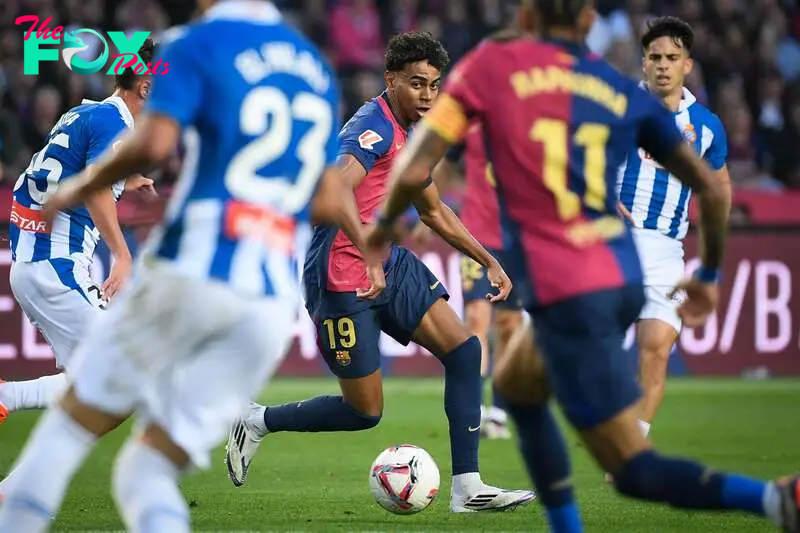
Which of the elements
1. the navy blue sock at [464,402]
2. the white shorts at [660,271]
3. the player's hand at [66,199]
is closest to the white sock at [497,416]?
the white shorts at [660,271]

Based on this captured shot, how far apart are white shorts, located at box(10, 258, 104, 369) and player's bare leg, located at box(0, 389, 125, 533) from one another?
141 inches

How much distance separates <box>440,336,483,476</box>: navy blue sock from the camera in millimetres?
7574

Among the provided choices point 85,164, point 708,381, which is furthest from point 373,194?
point 708,381

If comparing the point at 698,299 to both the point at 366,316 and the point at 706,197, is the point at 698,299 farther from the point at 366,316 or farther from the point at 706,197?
the point at 366,316

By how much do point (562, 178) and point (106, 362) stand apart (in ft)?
5.47

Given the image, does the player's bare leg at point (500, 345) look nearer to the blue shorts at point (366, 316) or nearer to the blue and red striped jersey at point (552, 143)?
the blue shorts at point (366, 316)

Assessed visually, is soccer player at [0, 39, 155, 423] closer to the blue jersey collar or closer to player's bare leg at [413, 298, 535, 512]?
player's bare leg at [413, 298, 535, 512]

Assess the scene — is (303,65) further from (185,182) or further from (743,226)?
(743,226)

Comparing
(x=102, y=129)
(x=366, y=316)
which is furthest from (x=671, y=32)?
(x=102, y=129)

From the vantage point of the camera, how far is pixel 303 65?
15.3 ft

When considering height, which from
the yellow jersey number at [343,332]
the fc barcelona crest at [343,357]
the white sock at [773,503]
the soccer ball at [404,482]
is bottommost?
the soccer ball at [404,482]

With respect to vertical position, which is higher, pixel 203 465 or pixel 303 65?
pixel 303 65

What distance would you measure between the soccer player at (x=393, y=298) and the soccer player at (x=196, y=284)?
294 centimetres

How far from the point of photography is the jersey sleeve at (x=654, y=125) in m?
4.99
